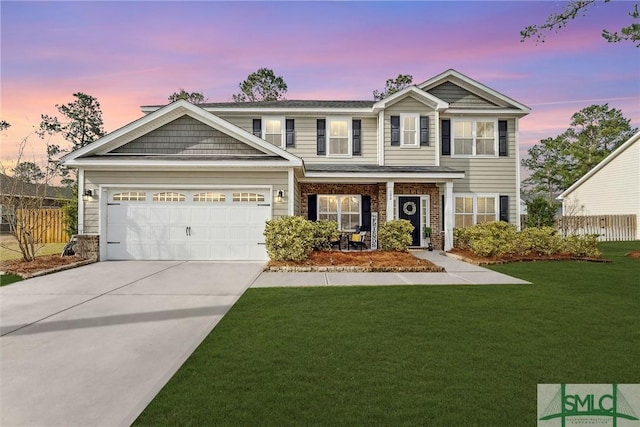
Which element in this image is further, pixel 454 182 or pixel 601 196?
pixel 601 196

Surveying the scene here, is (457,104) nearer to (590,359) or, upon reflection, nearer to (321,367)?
(590,359)

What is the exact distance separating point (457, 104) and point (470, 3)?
7.51m

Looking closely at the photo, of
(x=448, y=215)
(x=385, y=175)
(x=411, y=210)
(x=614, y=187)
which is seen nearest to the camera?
(x=385, y=175)

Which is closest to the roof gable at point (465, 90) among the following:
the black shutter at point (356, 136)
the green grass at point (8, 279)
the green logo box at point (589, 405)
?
the black shutter at point (356, 136)

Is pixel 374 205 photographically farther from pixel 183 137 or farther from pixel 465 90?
pixel 183 137

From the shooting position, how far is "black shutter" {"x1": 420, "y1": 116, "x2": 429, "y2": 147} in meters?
15.8

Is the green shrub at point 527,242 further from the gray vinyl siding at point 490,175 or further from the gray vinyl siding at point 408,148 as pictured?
the gray vinyl siding at point 408,148

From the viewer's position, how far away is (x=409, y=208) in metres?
16.0

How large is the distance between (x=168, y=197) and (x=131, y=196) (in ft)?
4.18

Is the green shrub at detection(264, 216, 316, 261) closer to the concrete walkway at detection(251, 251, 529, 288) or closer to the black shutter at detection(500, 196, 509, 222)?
the concrete walkway at detection(251, 251, 529, 288)

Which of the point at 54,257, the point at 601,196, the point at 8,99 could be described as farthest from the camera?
the point at 601,196

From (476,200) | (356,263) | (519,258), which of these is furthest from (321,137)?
(519,258)

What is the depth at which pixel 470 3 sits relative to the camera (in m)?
9.48

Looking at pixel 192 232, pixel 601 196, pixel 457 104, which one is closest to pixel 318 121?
pixel 457 104
